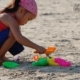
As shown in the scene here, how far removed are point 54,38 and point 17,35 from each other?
1.34m

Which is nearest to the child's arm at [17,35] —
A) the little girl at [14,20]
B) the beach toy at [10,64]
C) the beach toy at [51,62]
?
the little girl at [14,20]

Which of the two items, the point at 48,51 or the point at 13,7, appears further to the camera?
the point at 13,7

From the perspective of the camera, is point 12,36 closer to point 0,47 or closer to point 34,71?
point 0,47

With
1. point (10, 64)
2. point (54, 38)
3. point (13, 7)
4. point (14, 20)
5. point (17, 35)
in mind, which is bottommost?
point (54, 38)

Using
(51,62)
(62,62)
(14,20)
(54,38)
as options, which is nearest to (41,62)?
(51,62)

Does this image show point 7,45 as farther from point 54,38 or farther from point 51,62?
point 54,38

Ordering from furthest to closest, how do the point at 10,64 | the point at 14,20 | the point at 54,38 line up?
the point at 54,38 < the point at 14,20 < the point at 10,64

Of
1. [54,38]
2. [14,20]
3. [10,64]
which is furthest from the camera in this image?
[54,38]

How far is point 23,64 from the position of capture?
4035 millimetres

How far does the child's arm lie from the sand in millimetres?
184

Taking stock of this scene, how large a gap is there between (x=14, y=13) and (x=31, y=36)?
130 cm

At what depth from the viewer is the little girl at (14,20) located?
13.2 ft

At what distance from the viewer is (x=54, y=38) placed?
5.27 meters

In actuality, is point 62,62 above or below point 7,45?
below
